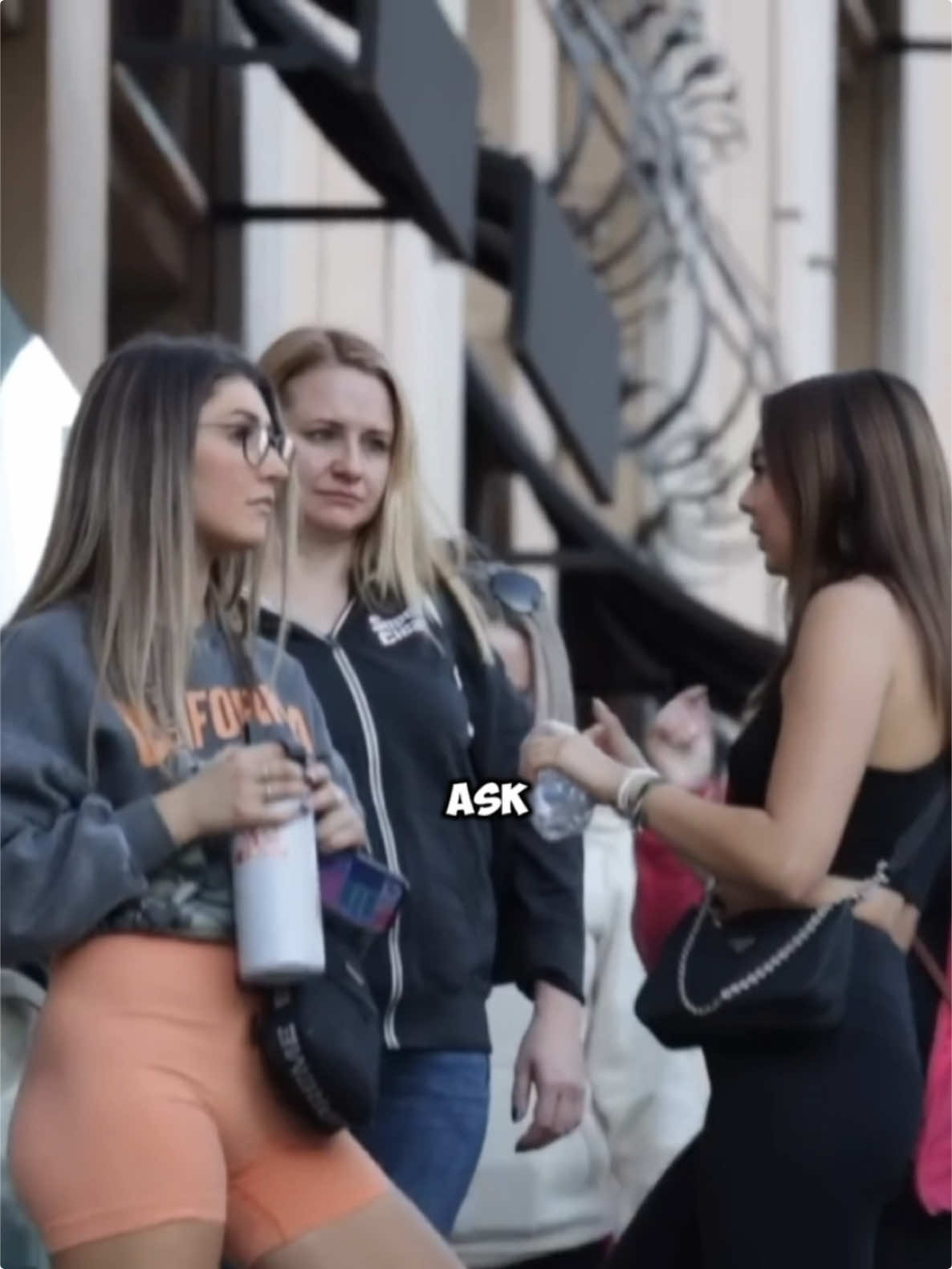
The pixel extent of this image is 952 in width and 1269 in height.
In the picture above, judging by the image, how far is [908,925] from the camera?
5555 mm

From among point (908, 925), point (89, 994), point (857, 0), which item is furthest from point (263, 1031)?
point (857, 0)

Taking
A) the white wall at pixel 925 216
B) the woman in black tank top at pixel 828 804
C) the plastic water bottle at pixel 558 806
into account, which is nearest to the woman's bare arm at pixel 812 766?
the woman in black tank top at pixel 828 804

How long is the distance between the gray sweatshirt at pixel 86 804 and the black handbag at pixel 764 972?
66 centimetres

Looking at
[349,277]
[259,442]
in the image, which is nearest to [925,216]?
[349,277]

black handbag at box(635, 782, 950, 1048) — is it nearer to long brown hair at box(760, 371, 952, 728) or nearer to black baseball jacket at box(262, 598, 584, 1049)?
long brown hair at box(760, 371, 952, 728)

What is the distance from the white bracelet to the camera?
548 cm

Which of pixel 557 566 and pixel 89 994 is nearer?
pixel 89 994

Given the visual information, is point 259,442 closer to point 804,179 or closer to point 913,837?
point 913,837

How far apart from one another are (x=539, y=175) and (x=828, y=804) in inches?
300

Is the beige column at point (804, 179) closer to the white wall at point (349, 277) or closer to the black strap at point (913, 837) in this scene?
the white wall at point (349, 277)

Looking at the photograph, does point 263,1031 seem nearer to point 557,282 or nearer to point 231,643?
point 231,643

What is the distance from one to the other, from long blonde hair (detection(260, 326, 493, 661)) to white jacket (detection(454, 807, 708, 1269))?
140 cm

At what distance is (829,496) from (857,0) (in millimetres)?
17492

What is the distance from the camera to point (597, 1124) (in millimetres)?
7566
